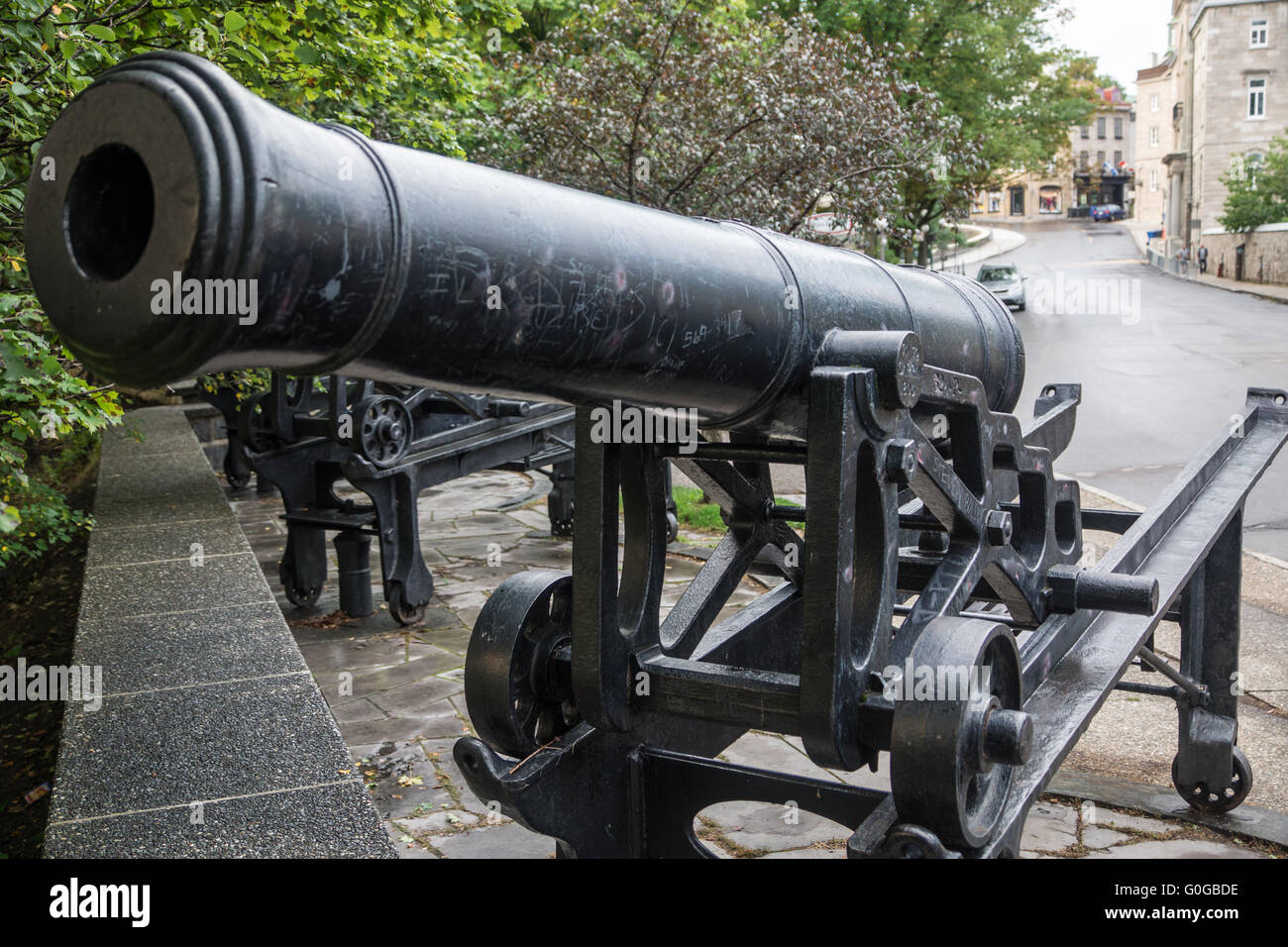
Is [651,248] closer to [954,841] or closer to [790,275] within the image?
[790,275]

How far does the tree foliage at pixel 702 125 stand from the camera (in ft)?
39.0

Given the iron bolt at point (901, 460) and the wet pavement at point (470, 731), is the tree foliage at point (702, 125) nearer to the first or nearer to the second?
the wet pavement at point (470, 731)

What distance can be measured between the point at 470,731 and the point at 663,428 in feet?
9.37

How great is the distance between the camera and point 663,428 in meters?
2.54

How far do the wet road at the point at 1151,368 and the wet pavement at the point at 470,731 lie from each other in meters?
3.77

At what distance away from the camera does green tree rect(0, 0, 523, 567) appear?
359 cm

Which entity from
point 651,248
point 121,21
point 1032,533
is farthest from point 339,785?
point 121,21

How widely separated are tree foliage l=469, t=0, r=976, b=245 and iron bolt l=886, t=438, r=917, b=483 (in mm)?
9672

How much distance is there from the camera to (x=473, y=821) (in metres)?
4.09

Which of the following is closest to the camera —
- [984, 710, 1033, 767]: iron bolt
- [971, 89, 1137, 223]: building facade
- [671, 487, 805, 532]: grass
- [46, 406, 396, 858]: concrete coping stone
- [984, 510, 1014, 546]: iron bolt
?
[984, 710, 1033, 767]: iron bolt

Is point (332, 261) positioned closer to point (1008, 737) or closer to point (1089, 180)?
point (1008, 737)

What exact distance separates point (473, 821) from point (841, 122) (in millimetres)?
9735

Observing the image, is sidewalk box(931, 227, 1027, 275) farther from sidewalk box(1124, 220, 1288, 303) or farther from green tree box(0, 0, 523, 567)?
green tree box(0, 0, 523, 567)

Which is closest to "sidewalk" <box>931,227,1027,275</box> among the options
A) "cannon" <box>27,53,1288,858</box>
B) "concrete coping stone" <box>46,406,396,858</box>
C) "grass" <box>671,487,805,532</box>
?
"grass" <box>671,487,805,532</box>
